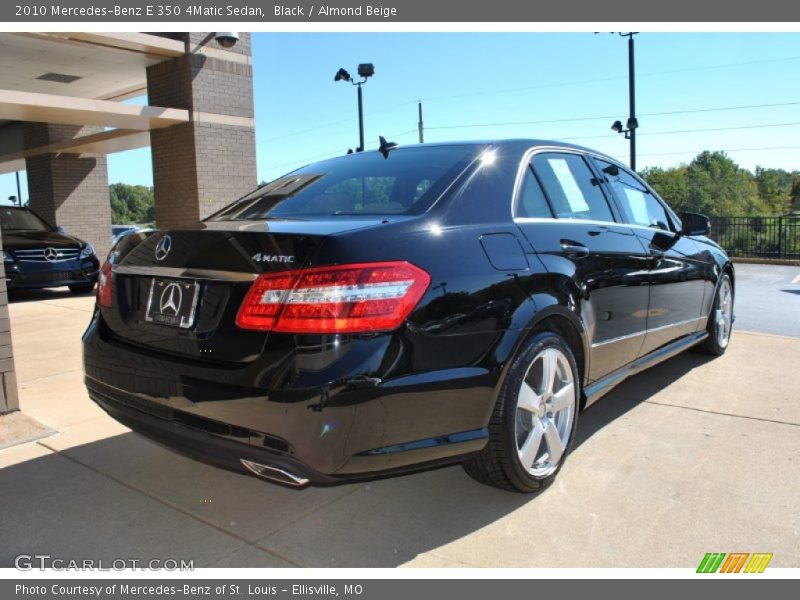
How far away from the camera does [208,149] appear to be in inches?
443

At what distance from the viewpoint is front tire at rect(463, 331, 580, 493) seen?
2.62m

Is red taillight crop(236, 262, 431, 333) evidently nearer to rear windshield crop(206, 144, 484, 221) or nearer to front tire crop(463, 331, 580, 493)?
rear windshield crop(206, 144, 484, 221)

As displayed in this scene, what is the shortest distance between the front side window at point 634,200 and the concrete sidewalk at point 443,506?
127 centimetres

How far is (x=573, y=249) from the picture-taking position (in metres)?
3.10

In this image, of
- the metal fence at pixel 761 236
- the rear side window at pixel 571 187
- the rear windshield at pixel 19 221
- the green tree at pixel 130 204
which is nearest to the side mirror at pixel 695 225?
the rear side window at pixel 571 187

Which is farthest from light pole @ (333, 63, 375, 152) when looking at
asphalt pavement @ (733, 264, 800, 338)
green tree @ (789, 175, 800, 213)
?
green tree @ (789, 175, 800, 213)

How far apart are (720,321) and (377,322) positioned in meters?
4.21

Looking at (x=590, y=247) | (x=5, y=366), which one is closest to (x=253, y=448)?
(x=590, y=247)

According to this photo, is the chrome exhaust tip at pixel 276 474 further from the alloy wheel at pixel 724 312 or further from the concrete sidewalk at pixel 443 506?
the alloy wheel at pixel 724 312

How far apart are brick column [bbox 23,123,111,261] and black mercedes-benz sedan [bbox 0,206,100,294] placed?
4.28 m

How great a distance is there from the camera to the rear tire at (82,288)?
10333 mm

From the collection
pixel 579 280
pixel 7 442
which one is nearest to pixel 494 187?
pixel 579 280
